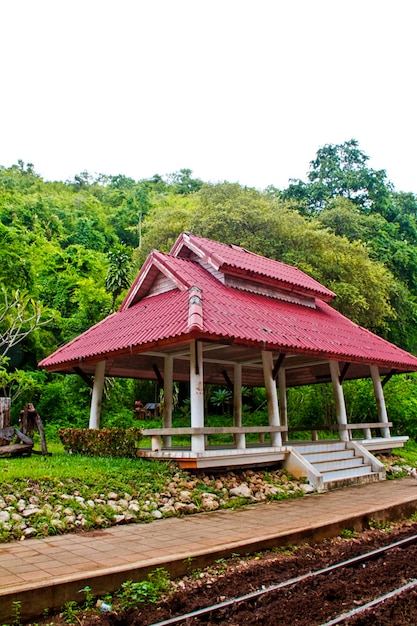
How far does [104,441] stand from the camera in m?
9.92

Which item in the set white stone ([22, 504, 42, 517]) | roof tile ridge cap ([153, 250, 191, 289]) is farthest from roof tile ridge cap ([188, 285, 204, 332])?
white stone ([22, 504, 42, 517])

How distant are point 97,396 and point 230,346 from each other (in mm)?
3127

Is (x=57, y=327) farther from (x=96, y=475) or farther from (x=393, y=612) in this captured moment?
(x=393, y=612)

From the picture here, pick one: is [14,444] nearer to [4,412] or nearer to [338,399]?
[4,412]

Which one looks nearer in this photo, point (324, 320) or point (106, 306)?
point (324, 320)

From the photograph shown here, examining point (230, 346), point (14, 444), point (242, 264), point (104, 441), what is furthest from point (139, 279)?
point (14, 444)

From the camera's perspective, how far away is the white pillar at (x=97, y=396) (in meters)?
11.1

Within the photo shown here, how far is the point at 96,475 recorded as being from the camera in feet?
25.1

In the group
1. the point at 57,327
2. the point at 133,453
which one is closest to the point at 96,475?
the point at 133,453

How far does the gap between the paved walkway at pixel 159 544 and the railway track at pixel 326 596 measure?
2.46ft

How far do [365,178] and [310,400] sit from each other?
73.2 ft

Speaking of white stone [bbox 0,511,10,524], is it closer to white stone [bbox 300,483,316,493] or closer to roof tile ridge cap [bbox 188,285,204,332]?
roof tile ridge cap [bbox 188,285,204,332]

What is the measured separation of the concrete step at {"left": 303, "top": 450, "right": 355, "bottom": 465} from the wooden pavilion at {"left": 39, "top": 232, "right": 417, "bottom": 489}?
0.03m

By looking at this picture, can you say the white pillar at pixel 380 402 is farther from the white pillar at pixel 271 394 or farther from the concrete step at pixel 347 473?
the white pillar at pixel 271 394
